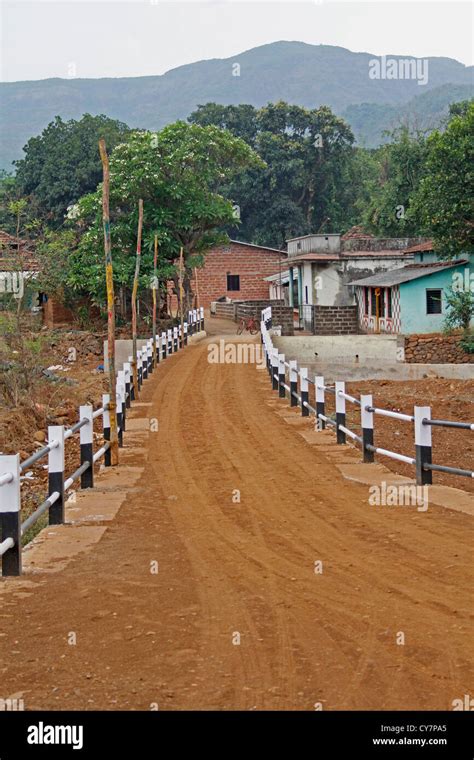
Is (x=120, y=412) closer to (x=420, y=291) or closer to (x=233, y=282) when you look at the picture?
(x=420, y=291)

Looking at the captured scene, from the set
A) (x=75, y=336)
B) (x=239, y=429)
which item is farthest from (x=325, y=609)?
(x=75, y=336)

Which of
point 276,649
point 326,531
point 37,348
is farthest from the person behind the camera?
point 37,348

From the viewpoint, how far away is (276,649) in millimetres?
6621

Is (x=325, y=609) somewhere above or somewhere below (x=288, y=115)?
below

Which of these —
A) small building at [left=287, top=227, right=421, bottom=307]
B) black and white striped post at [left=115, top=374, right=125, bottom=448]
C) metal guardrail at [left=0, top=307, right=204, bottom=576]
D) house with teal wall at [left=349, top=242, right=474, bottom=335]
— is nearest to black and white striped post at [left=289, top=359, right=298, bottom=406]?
black and white striped post at [left=115, top=374, right=125, bottom=448]

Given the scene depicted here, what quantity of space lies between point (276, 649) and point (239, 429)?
524 inches

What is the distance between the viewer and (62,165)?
63.4 metres

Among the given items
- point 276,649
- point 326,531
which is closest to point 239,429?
point 326,531

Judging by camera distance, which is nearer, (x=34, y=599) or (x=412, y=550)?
(x=34, y=599)

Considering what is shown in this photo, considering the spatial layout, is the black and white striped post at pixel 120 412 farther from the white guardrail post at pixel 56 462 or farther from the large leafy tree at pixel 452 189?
the large leafy tree at pixel 452 189

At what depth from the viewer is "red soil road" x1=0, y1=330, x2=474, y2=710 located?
6008 millimetres
